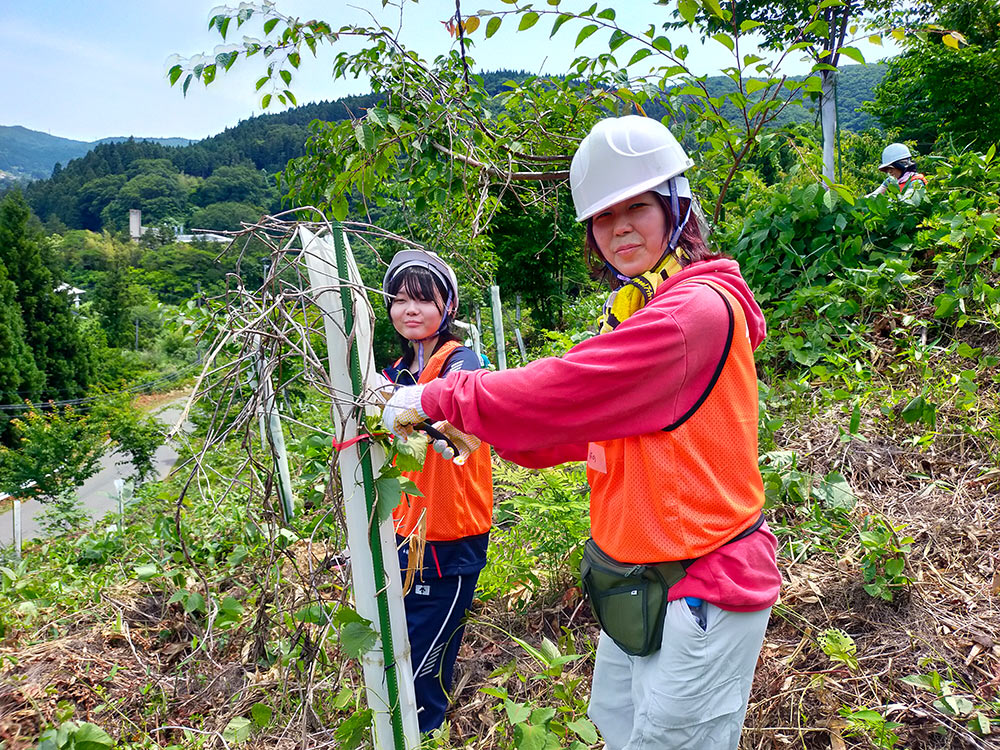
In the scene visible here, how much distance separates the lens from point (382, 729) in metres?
1.48

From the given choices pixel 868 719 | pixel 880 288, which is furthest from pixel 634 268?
pixel 880 288

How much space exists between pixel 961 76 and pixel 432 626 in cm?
1828

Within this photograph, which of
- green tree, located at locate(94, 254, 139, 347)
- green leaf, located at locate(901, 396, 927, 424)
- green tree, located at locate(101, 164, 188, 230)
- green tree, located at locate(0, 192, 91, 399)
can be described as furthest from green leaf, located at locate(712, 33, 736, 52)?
green tree, located at locate(101, 164, 188, 230)

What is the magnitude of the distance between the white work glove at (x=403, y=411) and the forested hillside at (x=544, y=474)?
0.02 metres

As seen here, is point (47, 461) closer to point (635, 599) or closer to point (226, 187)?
point (635, 599)

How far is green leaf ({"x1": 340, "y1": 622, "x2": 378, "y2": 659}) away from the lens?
137cm

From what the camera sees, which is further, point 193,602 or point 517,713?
point 193,602

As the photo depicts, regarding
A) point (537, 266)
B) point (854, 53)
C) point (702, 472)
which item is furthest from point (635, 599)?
point (537, 266)

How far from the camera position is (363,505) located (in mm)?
1407

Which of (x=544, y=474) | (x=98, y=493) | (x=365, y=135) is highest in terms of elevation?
(x=365, y=135)

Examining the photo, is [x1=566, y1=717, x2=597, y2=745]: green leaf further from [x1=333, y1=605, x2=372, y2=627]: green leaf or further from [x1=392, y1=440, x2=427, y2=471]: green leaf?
[x1=392, y1=440, x2=427, y2=471]: green leaf

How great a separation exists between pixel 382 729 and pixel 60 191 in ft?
374

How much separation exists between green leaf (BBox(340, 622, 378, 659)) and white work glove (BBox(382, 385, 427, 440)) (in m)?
0.42

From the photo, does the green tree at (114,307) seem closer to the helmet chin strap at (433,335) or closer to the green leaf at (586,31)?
the helmet chin strap at (433,335)
